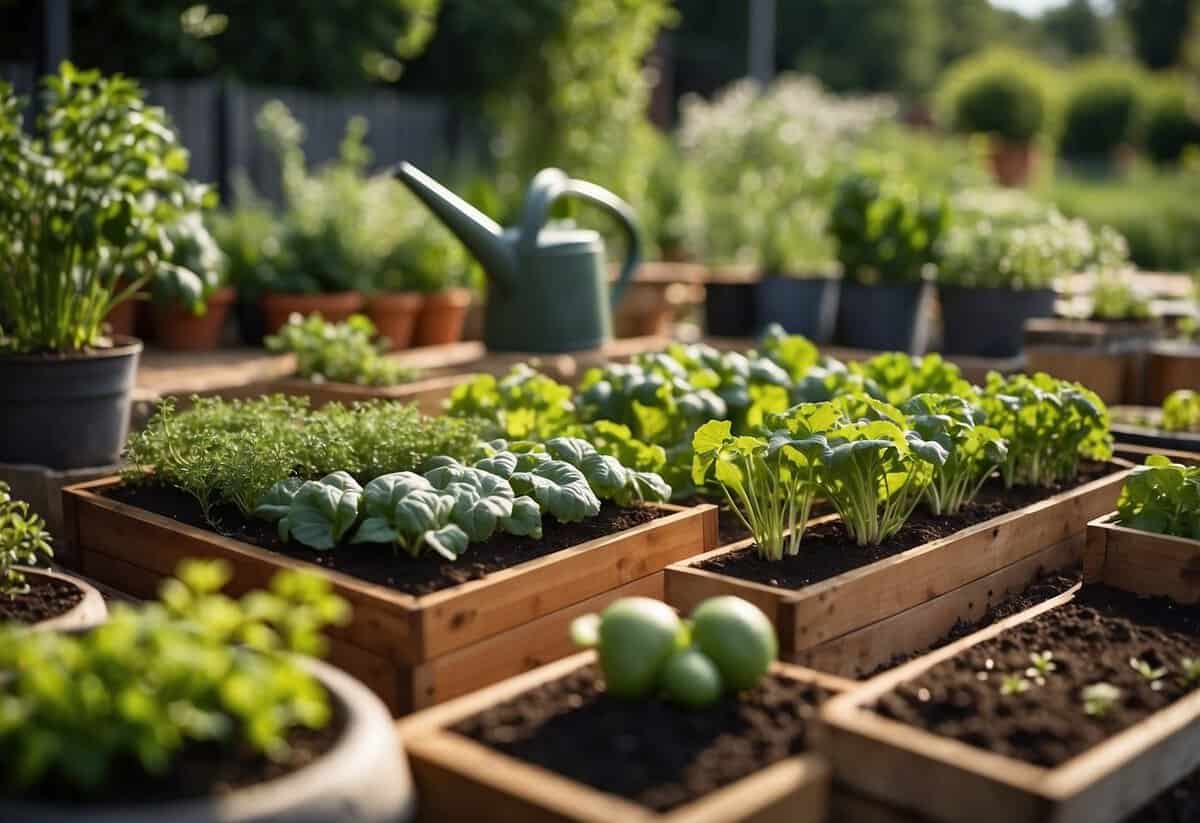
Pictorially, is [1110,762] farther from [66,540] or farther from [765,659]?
[66,540]

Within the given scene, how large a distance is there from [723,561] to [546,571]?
1.25 feet

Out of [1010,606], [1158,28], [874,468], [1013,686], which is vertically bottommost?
[1010,606]

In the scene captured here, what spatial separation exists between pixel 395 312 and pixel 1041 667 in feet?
12.0

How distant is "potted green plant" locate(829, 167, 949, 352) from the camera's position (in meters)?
4.91

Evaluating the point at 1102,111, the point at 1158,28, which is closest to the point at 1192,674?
the point at 1102,111

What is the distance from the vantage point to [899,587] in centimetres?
261

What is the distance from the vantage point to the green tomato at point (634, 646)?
77.8 inches

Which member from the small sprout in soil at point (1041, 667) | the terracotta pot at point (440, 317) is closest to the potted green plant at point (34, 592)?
the small sprout in soil at point (1041, 667)

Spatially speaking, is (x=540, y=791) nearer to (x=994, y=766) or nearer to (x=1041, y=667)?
(x=994, y=766)

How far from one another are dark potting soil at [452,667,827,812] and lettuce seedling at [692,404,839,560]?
1.81 ft

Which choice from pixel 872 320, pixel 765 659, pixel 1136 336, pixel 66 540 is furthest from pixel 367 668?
pixel 1136 336

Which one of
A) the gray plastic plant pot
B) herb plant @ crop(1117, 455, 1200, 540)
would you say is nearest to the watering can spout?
herb plant @ crop(1117, 455, 1200, 540)

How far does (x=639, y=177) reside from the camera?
888 centimetres

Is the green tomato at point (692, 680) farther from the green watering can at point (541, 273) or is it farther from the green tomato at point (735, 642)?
the green watering can at point (541, 273)
